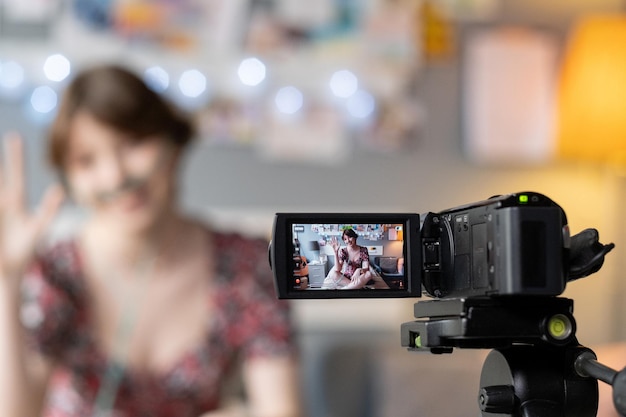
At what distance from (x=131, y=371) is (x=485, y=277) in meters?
1.15

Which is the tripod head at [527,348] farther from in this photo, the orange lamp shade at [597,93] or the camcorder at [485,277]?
the orange lamp shade at [597,93]

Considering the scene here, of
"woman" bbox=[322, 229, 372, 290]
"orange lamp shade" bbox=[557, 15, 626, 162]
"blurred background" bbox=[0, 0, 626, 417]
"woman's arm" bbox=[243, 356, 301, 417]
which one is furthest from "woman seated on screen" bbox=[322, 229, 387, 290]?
"orange lamp shade" bbox=[557, 15, 626, 162]

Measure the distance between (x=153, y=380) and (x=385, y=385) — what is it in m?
0.73

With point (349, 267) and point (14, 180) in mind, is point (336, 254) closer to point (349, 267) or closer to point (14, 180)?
point (349, 267)

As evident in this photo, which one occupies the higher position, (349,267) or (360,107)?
(360,107)

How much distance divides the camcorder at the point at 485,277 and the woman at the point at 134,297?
0.99m

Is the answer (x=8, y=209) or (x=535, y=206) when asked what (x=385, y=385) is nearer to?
(x=8, y=209)

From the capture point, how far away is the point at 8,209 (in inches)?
63.3

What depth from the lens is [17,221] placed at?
1602 millimetres

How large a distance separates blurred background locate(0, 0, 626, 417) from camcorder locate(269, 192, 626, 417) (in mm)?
1498

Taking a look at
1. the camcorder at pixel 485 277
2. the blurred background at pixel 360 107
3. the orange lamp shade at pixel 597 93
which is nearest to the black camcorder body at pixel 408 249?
the camcorder at pixel 485 277

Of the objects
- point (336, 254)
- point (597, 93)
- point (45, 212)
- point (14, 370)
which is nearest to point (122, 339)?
point (14, 370)

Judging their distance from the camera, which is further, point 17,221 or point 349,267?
point 17,221

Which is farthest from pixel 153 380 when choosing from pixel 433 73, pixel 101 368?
pixel 433 73
